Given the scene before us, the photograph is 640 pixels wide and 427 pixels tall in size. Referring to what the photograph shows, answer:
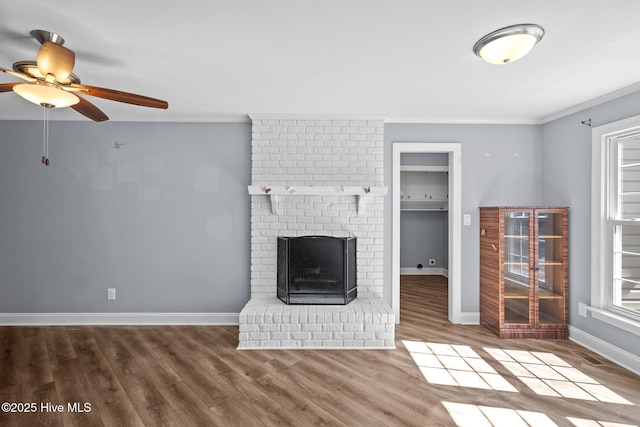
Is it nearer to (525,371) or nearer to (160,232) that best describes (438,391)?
(525,371)

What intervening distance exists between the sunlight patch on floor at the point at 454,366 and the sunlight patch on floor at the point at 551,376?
7.7 inches

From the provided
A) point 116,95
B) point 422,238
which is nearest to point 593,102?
point 422,238

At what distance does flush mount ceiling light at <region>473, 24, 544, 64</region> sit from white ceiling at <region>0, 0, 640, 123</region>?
5 cm

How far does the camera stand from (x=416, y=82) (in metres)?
2.59

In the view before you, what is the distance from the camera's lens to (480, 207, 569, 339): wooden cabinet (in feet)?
10.5

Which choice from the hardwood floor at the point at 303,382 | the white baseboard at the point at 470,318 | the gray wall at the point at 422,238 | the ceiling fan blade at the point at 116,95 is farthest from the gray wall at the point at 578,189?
the ceiling fan blade at the point at 116,95

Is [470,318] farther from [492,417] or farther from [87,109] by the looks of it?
[87,109]

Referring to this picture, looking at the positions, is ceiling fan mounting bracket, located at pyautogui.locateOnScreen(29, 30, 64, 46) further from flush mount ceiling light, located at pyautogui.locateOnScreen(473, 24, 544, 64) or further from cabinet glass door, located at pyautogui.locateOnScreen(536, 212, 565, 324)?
cabinet glass door, located at pyautogui.locateOnScreen(536, 212, 565, 324)

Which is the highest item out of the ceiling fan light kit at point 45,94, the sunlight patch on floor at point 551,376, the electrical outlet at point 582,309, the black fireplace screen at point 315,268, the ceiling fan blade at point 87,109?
the ceiling fan blade at point 87,109

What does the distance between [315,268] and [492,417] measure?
193 centimetres

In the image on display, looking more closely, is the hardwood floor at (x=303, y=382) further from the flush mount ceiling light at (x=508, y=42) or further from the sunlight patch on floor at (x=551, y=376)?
the flush mount ceiling light at (x=508, y=42)

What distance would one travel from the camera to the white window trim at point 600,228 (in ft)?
9.25

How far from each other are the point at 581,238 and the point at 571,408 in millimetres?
1725

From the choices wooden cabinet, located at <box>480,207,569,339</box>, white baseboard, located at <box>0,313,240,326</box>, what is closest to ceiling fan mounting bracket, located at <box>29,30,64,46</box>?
white baseboard, located at <box>0,313,240,326</box>
